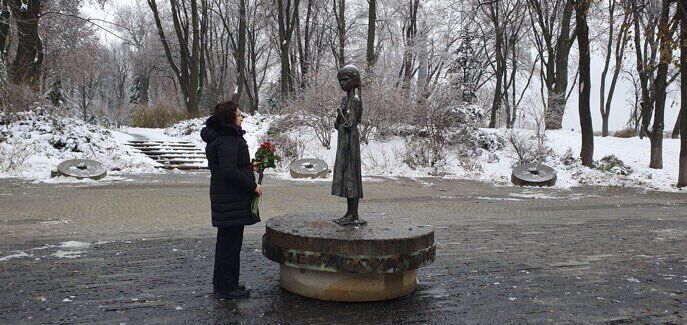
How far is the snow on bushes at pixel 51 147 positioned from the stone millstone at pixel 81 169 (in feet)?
2.64

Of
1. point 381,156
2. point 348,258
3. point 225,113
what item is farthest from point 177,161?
point 348,258

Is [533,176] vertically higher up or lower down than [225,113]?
lower down

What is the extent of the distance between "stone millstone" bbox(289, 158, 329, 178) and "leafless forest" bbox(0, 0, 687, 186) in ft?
14.9

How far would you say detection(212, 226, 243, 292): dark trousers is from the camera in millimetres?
4504

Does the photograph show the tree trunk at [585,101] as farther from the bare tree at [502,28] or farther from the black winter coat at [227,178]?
the black winter coat at [227,178]

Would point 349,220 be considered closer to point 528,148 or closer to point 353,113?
point 353,113

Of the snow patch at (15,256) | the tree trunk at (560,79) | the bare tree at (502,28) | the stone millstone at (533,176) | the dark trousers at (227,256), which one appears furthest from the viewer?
the bare tree at (502,28)

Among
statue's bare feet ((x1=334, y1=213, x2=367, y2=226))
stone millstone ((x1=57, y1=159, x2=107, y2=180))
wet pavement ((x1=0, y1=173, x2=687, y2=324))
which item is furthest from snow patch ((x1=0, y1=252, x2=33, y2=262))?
stone millstone ((x1=57, y1=159, x2=107, y2=180))

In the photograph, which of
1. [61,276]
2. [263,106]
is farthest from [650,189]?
[263,106]

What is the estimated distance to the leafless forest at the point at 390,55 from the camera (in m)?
19.5

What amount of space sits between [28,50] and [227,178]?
21.3m

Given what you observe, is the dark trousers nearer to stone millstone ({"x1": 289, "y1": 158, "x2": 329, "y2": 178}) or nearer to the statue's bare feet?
the statue's bare feet

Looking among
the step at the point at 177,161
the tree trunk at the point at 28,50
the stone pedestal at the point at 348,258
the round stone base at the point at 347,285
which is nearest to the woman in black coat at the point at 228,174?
the stone pedestal at the point at 348,258

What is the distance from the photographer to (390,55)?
41.4 meters
